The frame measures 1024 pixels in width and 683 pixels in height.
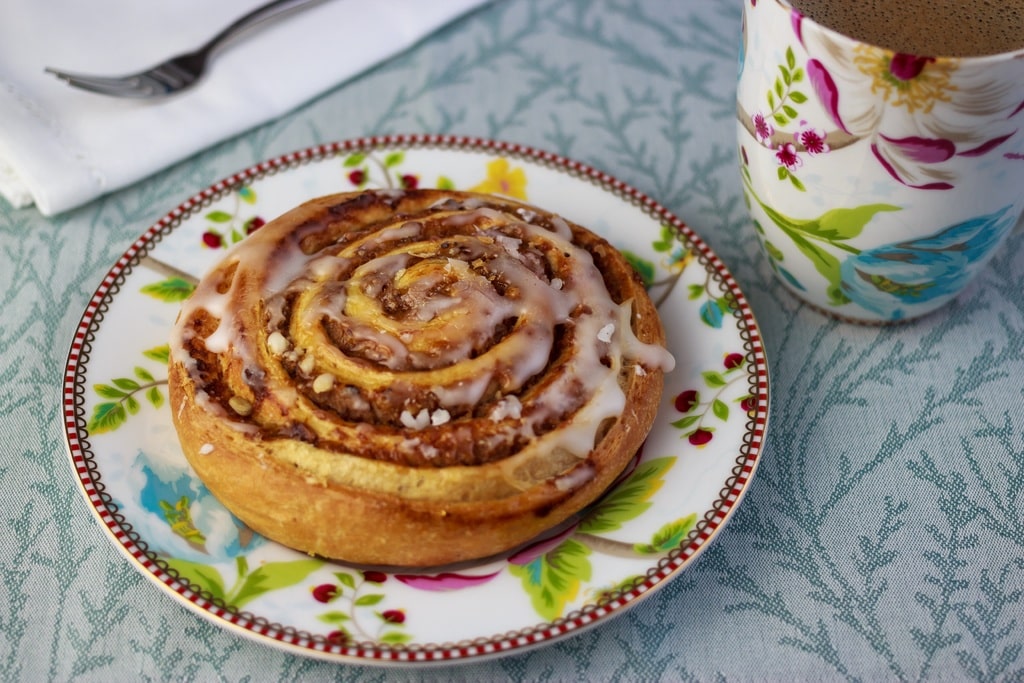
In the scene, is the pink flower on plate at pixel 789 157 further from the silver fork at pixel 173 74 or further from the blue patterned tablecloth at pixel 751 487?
the silver fork at pixel 173 74

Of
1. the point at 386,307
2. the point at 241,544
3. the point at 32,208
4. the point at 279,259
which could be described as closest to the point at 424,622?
the point at 241,544

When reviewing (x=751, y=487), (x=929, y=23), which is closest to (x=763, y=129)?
(x=929, y=23)

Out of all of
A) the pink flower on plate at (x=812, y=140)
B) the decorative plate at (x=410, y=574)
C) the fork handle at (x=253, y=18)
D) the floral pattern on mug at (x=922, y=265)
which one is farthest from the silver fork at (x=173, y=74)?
the floral pattern on mug at (x=922, y=265)

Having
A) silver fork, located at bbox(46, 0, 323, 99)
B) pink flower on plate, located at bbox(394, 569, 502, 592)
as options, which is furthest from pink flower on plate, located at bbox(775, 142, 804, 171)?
silver fork, located at bbox(46, 0, 323, 99)

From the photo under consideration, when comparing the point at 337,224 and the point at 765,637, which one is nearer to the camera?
the point at 765,637

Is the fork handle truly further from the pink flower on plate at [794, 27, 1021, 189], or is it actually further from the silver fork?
the pink flower on plate at [794, 27, 1021, 189]

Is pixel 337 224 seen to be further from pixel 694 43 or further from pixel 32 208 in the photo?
pixel 694 43

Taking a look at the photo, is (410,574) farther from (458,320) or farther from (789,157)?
(789,157)
